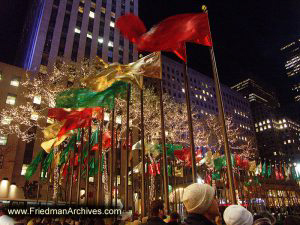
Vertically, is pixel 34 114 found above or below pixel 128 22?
above

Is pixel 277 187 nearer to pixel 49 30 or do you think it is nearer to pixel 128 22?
pixel 128 22

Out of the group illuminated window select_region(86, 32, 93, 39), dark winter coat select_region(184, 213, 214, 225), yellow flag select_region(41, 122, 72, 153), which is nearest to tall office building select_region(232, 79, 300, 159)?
illuminated window select_region(86, 32, 93, 39)

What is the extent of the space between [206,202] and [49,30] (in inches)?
1779

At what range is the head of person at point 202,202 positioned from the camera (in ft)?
8.27

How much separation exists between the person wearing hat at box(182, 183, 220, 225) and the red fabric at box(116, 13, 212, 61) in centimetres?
700

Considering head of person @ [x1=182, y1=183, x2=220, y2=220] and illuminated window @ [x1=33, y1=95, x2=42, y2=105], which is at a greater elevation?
illuminated window @ [x1=33, y1=95, x2=42, y2=105]

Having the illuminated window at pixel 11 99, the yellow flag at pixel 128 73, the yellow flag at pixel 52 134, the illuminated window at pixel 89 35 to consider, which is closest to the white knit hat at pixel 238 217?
the yellow flag at pixel 128 73

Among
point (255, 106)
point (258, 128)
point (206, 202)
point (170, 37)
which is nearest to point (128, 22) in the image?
point (170, 37)

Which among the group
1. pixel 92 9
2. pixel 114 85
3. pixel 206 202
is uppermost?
pixel 92 9

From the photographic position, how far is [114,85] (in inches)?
458

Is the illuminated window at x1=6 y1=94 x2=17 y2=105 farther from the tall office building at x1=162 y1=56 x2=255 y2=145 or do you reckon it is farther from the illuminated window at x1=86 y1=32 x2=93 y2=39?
the tall office building at x1=162 y1=56 x2=255 y2=145

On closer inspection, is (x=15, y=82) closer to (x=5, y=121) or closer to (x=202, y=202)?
(x=5, y=121)

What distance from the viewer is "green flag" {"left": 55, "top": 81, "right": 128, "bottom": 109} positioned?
11.1 m

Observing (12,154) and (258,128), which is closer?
(12,154)
